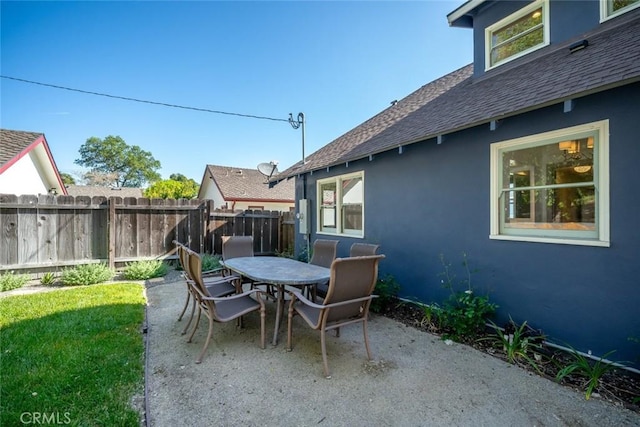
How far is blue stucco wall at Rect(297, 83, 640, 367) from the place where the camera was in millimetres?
2564

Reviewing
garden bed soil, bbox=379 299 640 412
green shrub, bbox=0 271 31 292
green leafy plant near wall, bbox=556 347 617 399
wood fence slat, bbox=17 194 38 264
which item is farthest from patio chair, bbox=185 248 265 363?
wood fence slat, bbox=17 194 38 264

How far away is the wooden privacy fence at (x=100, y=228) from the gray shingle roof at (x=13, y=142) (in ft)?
9.49

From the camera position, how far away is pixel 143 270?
6.38m

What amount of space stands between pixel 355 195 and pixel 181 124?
14217 millimetres

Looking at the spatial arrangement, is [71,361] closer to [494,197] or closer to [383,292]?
[383,292]

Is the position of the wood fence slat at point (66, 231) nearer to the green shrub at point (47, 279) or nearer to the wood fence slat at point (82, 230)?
the wood fence slat at point (82, 230)

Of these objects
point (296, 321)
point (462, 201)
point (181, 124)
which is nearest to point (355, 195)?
point (462, 201)

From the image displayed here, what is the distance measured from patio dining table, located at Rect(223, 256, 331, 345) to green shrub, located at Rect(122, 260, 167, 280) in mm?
3147

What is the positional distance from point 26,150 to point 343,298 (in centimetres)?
1069

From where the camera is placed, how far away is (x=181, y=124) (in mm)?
16203

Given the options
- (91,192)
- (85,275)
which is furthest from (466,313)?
(91,192)

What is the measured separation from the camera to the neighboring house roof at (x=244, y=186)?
1700 centimetres

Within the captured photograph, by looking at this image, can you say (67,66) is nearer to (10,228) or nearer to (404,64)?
(10,228)

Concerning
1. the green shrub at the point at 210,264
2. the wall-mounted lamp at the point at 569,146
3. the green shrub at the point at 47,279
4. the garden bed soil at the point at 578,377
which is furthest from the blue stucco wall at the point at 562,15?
the green shrub at the point at 47,279
